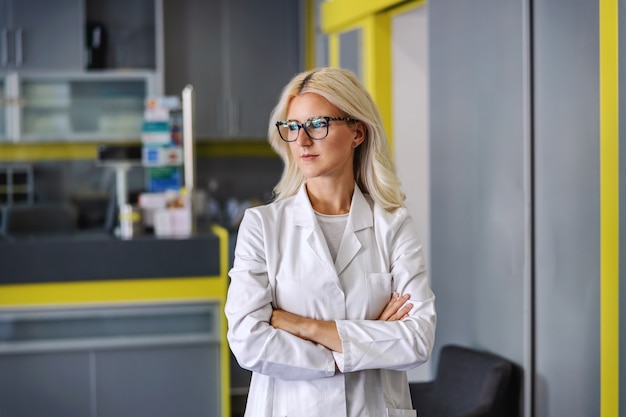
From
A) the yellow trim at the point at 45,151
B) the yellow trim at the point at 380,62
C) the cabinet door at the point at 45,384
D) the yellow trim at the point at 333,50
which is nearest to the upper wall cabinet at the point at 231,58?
the yellow trim at the point at 45,151

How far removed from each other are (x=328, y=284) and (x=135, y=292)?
2.48m

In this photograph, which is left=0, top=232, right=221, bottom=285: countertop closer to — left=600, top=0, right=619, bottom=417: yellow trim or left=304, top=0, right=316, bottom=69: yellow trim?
left=600, top=0, right=619, bottom=417: yellow trim

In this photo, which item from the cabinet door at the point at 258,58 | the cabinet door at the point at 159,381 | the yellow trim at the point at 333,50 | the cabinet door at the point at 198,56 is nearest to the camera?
the cabinet door at the point at 159,381

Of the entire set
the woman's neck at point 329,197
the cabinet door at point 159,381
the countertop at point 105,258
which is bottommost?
the cabinet door at point 159,381

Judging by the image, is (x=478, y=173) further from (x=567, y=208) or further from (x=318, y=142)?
(x=318, y=142)

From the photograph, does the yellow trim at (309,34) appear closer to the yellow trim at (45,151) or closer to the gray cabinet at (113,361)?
the yellow trim at (45,151)

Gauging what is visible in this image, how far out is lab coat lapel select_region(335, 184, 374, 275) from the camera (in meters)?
2.09

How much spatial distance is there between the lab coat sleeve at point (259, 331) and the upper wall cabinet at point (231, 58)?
4618 millimetres

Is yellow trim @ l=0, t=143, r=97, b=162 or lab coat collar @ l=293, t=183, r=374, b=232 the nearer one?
lab coat collar @ l=293, t=183, r=374, b=232

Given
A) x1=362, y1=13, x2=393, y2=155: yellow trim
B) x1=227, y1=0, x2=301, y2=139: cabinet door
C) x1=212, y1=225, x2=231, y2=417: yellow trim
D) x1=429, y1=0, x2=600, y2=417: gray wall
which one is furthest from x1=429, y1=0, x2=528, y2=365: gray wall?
x1=227, y1=0, x2=301, y2=139: cabinet door

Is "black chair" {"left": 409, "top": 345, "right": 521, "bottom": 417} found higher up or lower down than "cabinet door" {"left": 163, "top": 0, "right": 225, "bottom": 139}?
lower down

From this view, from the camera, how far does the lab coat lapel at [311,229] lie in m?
2.06

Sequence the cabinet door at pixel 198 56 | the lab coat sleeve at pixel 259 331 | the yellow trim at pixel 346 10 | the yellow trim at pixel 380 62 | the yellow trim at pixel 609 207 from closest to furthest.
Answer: the lab coat sleeve at pixel 259 331 < the yellow trim at pixel 609 207 < the yellow trim at pixel 346 10 < the yellow trim at pixel 380 62 < the cabinet door at pixel 198 56

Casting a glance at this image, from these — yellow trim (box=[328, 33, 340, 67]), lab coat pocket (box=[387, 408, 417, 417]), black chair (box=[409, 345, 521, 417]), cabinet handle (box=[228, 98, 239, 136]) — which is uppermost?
yellow trim (box=[328, 33, 340, 67])
